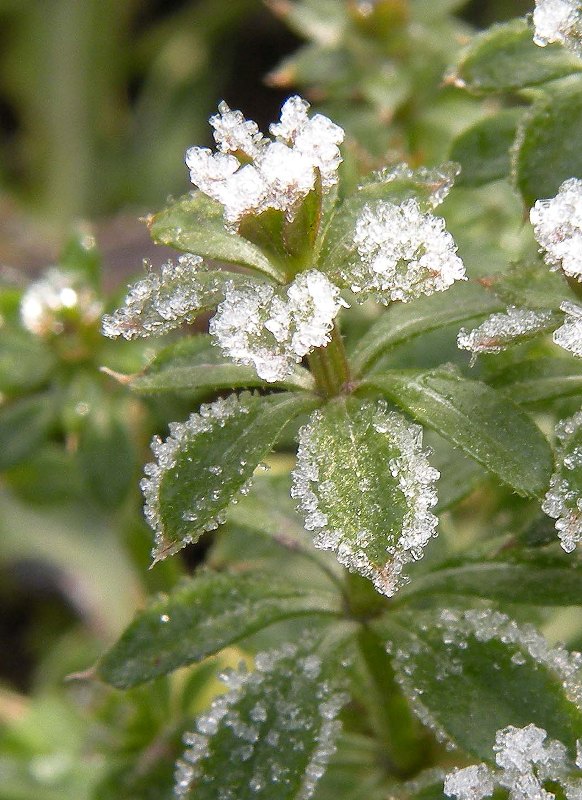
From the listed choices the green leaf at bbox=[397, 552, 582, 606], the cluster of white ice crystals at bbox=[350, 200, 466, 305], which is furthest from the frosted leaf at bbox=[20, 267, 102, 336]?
the cluster of white ice crystals at bbox=[350, 200, 466, 305]

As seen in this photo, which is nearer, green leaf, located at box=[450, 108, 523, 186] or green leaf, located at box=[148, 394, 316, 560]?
green leaf, located at box=[148, 394, 316, 560]

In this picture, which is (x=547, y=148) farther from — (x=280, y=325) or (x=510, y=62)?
(x=280, y=325)

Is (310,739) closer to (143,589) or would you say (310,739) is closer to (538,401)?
(538,401)

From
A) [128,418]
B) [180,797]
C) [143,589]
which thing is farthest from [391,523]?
[143,589]

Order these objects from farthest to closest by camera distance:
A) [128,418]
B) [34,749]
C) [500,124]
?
[34,749], [128,418], [500,124]

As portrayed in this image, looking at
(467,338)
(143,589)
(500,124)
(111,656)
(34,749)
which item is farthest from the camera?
(143,589)

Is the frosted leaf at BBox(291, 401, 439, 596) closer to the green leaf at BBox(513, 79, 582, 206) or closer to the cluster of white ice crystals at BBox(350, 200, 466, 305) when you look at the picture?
the cluster of white ice crystals at BBox(350, 200, 466, 305)

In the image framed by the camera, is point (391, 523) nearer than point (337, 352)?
Yes
